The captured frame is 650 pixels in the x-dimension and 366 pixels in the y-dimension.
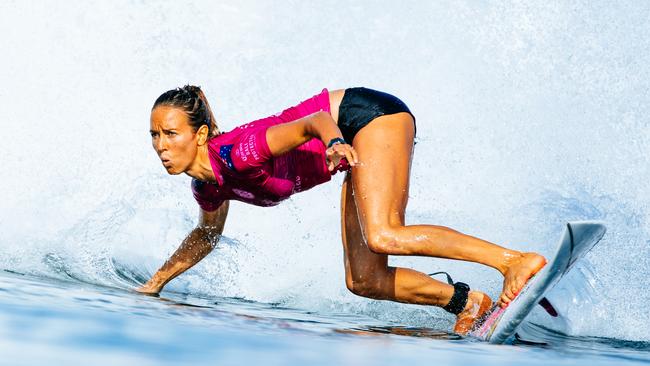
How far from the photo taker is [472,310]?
16.6 feet

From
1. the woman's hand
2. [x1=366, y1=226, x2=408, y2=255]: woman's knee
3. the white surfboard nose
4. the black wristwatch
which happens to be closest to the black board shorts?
[x1=366, y1=226, x2=408, y2=255]: woman's knee

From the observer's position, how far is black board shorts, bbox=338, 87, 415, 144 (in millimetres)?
4688

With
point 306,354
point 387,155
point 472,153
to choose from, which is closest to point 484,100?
point 472,153

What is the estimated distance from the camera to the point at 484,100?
449 inches

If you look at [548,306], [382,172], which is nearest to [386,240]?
[382,172]

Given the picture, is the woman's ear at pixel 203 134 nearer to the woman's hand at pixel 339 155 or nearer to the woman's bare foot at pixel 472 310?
the woman's hand at pixel 339 155

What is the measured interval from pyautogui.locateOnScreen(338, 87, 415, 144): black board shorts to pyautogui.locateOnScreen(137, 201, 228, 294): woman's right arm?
1090 millimetres

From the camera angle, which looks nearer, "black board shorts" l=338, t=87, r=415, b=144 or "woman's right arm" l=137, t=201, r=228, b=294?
"black board shorts" l=338, t=87, r=415, b=144

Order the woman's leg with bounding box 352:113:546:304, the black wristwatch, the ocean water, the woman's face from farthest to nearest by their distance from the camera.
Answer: the woman's face → the woman's leg with bounding box 352:113:546:304 → the black wristwatch → the ocean water

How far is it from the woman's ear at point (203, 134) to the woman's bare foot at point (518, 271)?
1636 mm

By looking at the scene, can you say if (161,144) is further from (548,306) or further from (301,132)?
(548,306)

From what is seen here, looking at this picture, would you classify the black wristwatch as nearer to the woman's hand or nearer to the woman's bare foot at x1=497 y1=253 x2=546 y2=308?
the woman's hand

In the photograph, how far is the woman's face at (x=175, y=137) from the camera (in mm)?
4594

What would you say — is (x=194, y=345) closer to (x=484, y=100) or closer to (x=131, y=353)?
(x=131, y=353)
